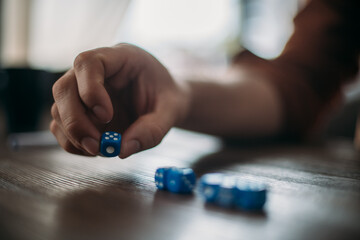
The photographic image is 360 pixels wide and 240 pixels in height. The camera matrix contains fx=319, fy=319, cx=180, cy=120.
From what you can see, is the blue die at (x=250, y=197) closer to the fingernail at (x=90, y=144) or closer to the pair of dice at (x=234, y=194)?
the pair of dice at (x=234, y=194)

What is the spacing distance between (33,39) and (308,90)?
271cm

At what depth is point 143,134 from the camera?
24.2 inches

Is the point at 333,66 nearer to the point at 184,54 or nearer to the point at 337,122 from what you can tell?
the point at 337,122

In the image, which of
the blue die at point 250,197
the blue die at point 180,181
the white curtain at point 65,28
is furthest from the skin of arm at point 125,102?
the white curtain at point 65,28

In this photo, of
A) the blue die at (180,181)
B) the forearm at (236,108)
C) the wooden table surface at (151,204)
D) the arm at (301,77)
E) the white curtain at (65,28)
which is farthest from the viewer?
the white curtain at (65,28)

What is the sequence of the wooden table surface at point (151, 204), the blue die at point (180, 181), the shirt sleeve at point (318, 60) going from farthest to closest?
1. the shirt sleeve at point (318, 60)
2. the blue die at point (180, 181)
3. the wooden table surface at point (151, 204)

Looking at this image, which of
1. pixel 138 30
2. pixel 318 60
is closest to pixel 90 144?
pixel 318 60

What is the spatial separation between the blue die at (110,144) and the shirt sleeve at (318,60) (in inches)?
39.2

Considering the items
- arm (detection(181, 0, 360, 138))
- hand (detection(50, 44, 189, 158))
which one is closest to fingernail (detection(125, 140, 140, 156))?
hand (detection(50, 44, 189, 158))

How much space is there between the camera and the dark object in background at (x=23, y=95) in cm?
144

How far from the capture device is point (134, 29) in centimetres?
337

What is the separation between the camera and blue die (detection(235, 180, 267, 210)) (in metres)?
0.44

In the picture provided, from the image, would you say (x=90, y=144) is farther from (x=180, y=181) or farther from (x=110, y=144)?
(x=180, y=181)

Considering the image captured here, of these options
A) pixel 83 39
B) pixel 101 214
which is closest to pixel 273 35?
pixel 83 39
